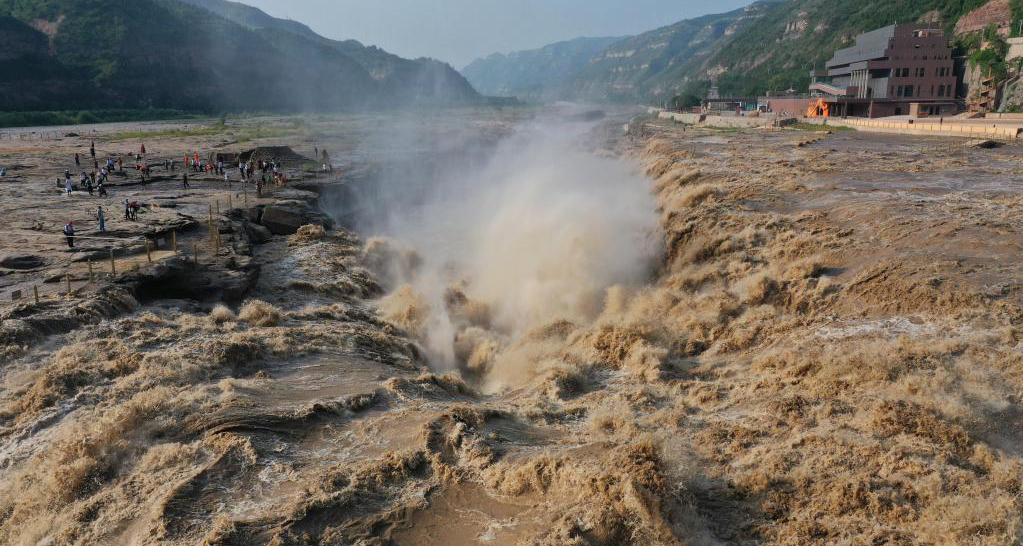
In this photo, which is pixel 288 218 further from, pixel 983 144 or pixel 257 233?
pixel 983 144

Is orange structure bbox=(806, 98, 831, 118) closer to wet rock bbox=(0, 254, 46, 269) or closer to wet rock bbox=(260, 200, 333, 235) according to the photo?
wet rock bbox=(260, 200, 333, 235)

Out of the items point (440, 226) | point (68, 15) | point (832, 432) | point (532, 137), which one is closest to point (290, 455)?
point (832, 432)

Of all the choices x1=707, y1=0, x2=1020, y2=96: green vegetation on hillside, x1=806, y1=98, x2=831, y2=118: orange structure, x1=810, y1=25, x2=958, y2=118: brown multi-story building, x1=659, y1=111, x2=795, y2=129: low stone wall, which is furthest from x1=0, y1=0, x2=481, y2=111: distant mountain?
x1=810, y1=25, x2=958, y2=118: brown multi-story building

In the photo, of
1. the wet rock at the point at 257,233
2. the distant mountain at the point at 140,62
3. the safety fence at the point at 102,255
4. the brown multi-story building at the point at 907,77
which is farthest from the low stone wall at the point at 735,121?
the distant mountain at the point at 140,62

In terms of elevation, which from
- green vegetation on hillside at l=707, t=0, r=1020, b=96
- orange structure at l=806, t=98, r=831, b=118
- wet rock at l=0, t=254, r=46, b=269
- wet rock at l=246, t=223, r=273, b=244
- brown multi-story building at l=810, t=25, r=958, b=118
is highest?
green vegetation on hillside at l=707, t=0, r=1020, b=96

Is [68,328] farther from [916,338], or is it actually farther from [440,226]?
[440,226]

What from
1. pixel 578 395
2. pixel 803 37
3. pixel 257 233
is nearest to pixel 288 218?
pixel 257 233
